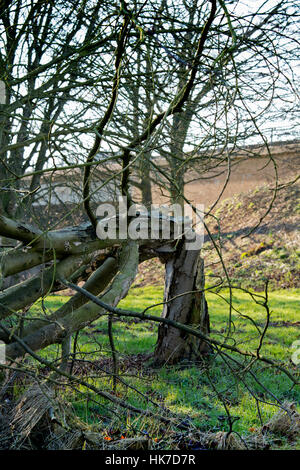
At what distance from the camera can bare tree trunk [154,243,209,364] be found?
5.58 meters

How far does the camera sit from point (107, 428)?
10.9 feet

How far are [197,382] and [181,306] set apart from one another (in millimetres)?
994

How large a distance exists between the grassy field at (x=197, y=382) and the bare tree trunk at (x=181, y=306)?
0.22 m

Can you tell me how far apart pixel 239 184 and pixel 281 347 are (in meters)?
10.8

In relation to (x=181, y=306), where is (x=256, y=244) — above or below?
above

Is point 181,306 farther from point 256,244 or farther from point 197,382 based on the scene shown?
point 256,244

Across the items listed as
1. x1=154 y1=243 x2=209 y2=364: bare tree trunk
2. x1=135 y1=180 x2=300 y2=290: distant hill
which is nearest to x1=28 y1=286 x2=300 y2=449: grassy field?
x1=154 y1=243 x2=209 y2=364: bare tree trunk

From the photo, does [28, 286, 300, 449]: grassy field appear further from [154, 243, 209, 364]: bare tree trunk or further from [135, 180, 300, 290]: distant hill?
[135, 180, 300, 290]: distant hill

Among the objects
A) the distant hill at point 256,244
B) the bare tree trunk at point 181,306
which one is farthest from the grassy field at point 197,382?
the distant hill at point 256,244

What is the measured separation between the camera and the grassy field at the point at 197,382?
334cm

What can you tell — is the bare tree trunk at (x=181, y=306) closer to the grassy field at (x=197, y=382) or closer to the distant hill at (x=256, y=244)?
the grassy field at (x=197, y=382)

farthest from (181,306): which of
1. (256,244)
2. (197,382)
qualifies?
(256,244)

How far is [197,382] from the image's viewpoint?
4906 mm

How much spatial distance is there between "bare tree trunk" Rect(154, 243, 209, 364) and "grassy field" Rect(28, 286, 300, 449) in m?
0.22
